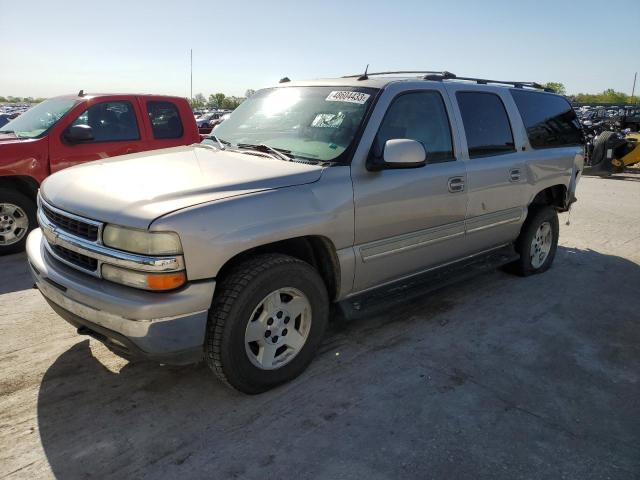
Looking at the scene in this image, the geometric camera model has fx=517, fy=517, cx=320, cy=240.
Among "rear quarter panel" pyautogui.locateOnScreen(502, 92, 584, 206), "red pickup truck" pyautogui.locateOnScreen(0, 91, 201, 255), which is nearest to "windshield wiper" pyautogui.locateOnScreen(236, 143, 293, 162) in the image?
"rear quarter panel" pyautogui.locateOnScreen(502, 92, 584, 206)

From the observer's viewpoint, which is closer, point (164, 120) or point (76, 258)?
point (76, 258)

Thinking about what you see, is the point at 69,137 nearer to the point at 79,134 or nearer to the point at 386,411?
the point at 79,134

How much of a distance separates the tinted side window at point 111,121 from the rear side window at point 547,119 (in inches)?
185

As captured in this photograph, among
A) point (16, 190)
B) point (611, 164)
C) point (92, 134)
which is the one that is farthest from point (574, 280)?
point (611, 164)

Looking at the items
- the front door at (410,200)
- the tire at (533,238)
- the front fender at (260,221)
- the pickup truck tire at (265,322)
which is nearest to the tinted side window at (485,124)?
the front door at (410,200)

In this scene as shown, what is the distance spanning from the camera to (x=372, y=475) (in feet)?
8.09

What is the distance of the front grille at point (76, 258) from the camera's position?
2.83m

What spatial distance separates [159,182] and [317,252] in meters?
1.10

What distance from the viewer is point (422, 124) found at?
3943 mm

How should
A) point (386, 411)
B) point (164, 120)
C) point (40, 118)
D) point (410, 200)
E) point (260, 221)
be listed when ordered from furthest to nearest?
point (164, 120) → point (40, 118) → point (410, 200) → point (386, 411) → point (260, 221)

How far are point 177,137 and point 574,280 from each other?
5301mm

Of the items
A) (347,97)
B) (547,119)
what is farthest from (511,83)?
(347,97)

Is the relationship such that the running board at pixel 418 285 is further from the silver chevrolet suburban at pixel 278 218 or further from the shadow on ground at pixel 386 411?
the shadow on ground at pixel 386 411

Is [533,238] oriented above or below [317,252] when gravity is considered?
below
